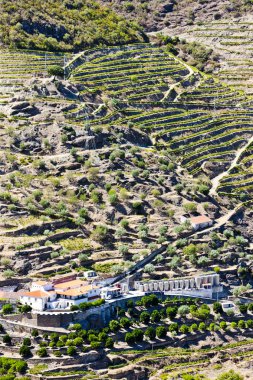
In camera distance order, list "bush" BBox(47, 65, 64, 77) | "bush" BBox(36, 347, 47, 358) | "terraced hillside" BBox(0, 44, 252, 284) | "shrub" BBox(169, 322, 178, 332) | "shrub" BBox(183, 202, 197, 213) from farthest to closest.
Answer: "bush" BBox(47, 65, 64, 77) → "shrub" BBox(183, 202, 197, 213) → "terraced hillside" BBox(0, 44, 252, 284) → "shrub" BBox(169, 322, 178, 332) → "bush" BBox(36, 347, 47, 358)

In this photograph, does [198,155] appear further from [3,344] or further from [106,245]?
[3,344]

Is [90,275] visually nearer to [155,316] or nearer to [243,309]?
[155,316]

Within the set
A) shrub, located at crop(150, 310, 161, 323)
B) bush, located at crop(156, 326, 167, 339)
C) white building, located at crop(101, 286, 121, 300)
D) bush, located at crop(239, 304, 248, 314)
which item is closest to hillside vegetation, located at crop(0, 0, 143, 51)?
white building, located at crop(101, 286, 121, 300)

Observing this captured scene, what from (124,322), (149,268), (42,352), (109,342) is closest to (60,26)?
(149,268)

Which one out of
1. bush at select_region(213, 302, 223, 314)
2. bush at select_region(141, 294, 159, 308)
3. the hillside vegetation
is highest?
the hillside vegetation

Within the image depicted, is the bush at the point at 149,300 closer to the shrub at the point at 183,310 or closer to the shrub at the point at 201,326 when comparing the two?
the shrub at the point at 183,310

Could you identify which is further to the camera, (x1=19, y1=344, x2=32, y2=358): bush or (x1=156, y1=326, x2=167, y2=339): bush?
(x1=156, y1=326, x2=167, y2=339): bush

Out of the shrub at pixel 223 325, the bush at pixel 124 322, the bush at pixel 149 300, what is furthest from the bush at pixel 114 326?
the shrub at pixel 223 325

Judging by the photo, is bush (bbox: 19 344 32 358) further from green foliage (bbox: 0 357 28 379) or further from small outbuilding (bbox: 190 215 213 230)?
small outbuilding (bbox: 190 215 213 230)
